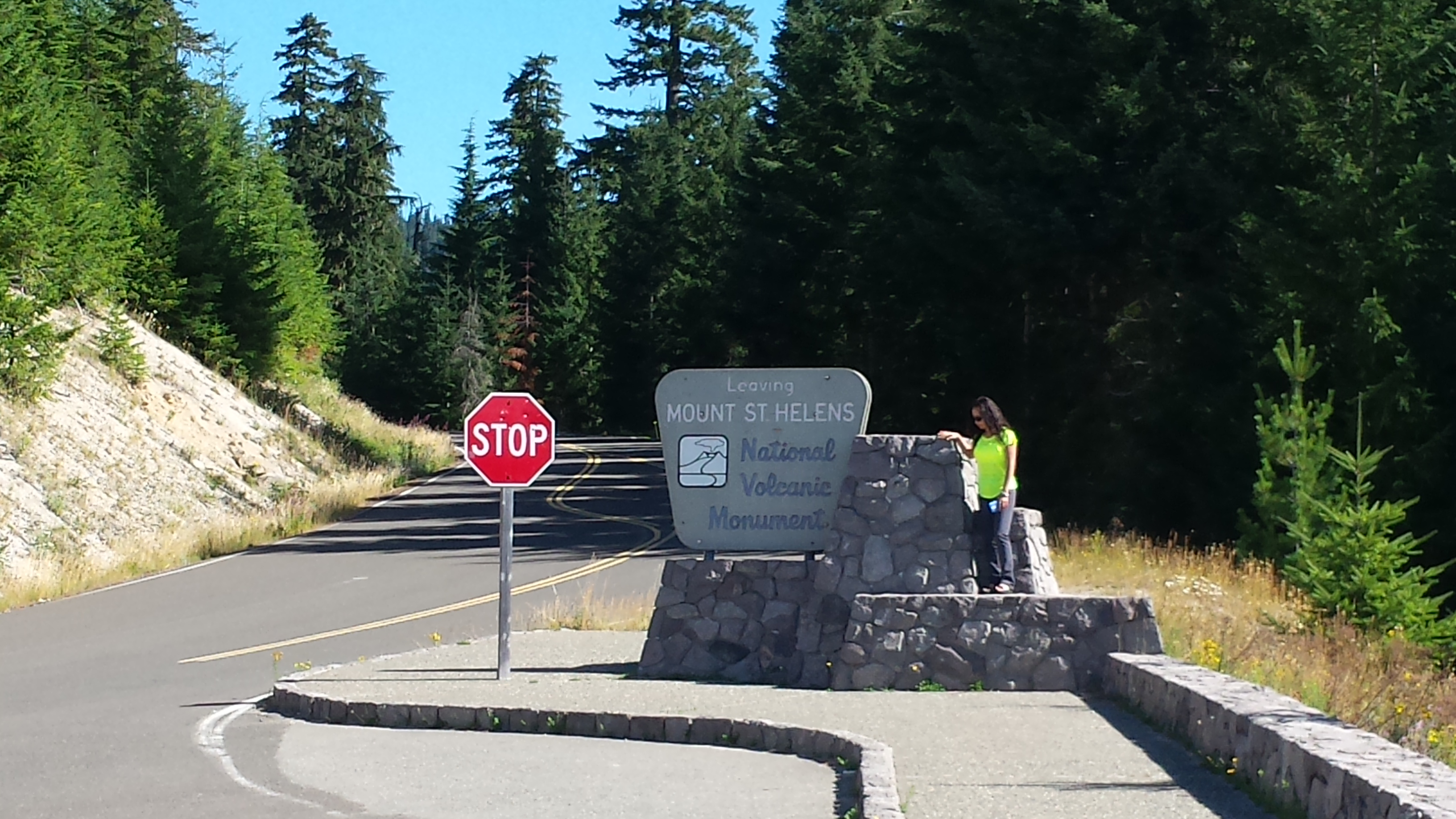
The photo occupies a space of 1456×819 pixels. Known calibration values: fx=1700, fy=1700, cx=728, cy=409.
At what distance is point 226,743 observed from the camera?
1222 centimetres

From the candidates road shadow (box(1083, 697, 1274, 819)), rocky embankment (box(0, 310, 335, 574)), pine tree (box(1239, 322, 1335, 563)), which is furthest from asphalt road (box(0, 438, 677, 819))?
pine tree (box(1239, 322, 1335, 563))

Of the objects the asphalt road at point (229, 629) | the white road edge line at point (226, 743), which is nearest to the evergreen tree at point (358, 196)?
the asphalt road at point (229, 629)

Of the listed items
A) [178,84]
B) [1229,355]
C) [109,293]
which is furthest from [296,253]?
[1229,355]

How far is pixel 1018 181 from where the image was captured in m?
33.1

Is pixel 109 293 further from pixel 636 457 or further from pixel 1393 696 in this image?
pixel 1393 696

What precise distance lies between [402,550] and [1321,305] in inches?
632

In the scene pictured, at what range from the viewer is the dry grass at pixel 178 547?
23656 millimetres

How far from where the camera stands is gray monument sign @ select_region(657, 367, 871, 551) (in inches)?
611

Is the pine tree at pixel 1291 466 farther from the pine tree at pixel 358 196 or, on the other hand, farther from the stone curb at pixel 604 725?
the pine tree at pixel 358 196

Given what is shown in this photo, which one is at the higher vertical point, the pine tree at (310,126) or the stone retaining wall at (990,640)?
the pine tree at (310,126)

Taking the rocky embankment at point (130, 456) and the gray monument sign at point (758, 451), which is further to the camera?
the rocky embankment at point (130, 456)

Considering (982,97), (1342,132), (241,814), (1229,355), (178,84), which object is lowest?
(241,814)

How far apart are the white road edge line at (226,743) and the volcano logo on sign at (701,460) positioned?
13.9 ft

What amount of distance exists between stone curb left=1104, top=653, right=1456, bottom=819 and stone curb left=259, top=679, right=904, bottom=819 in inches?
79.1
